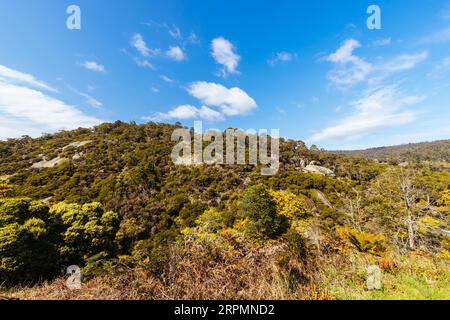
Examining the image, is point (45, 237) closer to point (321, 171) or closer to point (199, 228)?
point (199, 228)

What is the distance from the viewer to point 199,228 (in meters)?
17.8

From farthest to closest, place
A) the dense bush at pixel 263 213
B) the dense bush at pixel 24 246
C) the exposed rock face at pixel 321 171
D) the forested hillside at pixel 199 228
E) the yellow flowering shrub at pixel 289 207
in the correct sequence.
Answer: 1. the exposed rock face at pixel 321 171
2. the yellow flowering shrub at pixel 289 207
3. the dense bush at pixel 263 213
4. the dense bush at pixel 24 246
5. the forested hillside at pixel 199 228

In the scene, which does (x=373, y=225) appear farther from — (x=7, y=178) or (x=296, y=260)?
(x=7, y=178)

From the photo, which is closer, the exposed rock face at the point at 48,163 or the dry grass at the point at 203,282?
the dry grass at the point at 203,282

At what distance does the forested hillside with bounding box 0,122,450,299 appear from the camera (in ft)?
10.3

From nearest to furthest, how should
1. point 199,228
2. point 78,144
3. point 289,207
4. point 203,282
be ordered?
point 203,282
point 199,228
point 289,207
point 78,144

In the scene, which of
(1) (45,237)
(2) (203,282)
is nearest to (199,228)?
(1) (45,237)

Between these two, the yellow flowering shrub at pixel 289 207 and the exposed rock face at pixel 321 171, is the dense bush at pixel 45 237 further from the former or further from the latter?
the exposed rock face at pixel 321 171

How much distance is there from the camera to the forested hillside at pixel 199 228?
3.14m

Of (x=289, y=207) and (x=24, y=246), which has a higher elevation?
(x=24, y=246)

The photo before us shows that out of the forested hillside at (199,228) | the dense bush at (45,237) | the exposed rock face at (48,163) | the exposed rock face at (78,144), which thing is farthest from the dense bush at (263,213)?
the exposed rock face at (78,144)
